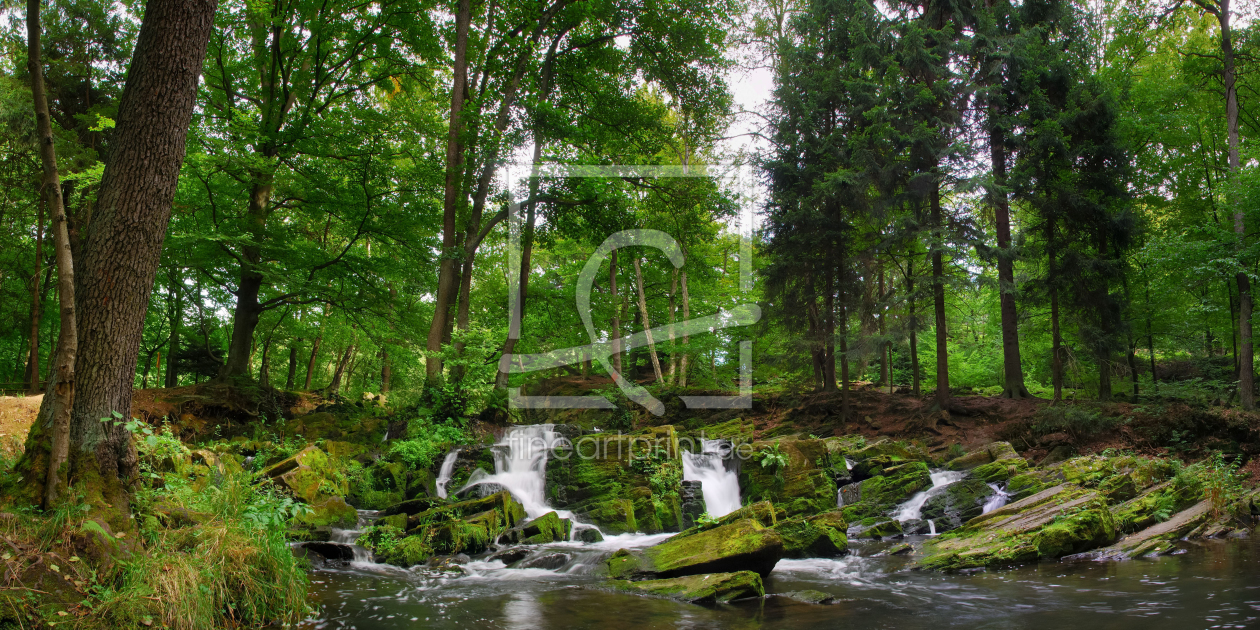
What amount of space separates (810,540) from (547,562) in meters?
3.72

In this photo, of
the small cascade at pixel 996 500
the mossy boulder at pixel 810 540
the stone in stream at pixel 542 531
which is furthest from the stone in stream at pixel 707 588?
the small cascade at pixel 996 500

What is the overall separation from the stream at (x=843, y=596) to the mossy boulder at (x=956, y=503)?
7.77 feet

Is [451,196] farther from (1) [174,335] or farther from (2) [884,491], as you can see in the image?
(1) [174,335]

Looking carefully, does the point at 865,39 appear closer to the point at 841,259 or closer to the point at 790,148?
the point at 790,148

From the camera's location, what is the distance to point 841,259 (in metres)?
18.1

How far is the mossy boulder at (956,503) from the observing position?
414 inches

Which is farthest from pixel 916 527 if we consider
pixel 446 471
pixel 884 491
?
pixel 446 471

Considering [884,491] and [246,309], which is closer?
[884,491]

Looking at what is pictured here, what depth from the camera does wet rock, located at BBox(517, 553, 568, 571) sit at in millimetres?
8445

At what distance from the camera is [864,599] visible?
22.3 ft

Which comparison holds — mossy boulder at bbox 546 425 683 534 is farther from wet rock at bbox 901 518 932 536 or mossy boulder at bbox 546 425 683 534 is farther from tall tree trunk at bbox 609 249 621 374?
tall tree trunk at bbox 609 249 621 374

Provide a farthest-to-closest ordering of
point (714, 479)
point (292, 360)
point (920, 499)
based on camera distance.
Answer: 1. point (292, 360)
2. point (714, 479)
3. point (920, 499)

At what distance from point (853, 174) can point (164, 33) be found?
15.0 meters

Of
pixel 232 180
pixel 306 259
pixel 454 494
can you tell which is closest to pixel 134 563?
pixel 454 494
